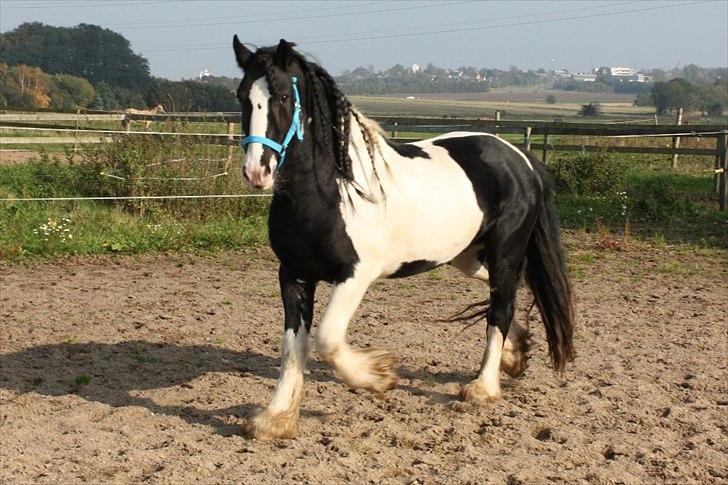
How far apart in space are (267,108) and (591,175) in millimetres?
11472

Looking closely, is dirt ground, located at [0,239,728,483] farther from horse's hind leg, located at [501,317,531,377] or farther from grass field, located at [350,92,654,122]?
grass field, located at [350,92,654,122]

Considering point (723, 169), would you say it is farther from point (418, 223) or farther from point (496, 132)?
point (418, 223)

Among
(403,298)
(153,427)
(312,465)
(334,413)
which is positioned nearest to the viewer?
(312,465)

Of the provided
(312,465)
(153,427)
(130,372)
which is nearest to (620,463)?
(312,465)

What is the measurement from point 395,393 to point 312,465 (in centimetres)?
138

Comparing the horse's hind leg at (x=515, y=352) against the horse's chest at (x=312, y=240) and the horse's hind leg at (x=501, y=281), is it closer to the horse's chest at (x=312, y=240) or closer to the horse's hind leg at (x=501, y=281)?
the horse's hind leg at (x=501, y=281)

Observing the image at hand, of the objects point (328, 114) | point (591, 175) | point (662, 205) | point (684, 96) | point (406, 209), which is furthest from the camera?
point (684, 96)

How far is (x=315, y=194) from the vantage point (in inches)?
172

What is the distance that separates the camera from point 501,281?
17.6ft

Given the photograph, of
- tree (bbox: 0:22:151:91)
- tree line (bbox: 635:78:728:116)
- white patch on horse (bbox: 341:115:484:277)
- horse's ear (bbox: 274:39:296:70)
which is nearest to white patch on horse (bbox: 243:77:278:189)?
horse's ear (bbox: 274:39:296:70)

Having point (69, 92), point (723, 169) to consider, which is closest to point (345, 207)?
point (723, 169)

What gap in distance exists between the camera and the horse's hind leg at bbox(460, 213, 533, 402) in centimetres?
530

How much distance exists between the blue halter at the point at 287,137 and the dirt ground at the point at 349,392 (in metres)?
1.43

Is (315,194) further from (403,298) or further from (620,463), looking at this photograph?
(403,298)
